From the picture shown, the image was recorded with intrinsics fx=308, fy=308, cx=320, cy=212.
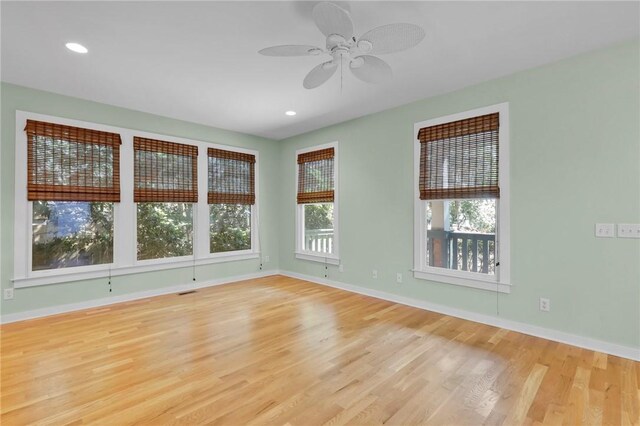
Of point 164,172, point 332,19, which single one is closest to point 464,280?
point 332,19

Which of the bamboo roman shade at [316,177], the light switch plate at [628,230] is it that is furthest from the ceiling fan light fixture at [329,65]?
the light switch plate at [628,230]

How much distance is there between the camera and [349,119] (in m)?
4.84

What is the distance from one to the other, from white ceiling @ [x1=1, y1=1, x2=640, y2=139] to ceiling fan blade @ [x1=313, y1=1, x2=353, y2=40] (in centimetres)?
27

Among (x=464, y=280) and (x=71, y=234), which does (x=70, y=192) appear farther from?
(x=464, y=280)

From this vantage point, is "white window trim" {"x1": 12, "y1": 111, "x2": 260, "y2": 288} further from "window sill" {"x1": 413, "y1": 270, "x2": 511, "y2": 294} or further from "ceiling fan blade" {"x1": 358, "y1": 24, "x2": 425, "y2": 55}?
"ceiling fan blade" {"x1": 358, "y1": 24, "x2": 425, "y2": 55}

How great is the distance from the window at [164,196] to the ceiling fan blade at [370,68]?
3.39 meters

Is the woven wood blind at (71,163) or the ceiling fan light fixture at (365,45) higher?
the ceiling fan light fixture at (365,45)

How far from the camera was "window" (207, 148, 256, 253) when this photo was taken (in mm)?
5262

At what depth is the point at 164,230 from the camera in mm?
4734

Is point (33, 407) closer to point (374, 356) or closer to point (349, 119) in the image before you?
A: point (374, 356)

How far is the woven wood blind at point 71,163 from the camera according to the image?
11.9ft

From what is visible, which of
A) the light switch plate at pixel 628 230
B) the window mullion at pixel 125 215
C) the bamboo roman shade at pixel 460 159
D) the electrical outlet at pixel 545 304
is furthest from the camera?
the window mullion at pixel 125 215

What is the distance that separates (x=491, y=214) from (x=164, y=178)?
450cm

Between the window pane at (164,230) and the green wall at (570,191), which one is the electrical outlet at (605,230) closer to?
the green wall at (570,191)
